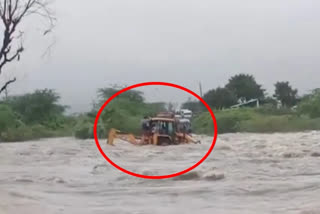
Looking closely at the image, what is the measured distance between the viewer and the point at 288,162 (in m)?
12.8

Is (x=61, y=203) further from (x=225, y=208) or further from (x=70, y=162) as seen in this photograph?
(x=70, y=162)

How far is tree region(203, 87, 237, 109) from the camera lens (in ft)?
101

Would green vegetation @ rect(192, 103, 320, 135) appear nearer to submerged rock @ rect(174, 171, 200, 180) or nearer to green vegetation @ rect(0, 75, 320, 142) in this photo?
green vegetation @ rect(0, 75, 320, 142)

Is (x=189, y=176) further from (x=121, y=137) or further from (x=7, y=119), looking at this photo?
(x=7, y=119)

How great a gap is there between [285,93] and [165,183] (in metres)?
34.2

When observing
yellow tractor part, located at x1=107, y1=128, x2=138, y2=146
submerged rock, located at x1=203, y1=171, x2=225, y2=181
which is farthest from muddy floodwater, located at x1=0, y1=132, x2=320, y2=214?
yellow tractor part, located at x1=107, y1=128, x2=138, y2=146

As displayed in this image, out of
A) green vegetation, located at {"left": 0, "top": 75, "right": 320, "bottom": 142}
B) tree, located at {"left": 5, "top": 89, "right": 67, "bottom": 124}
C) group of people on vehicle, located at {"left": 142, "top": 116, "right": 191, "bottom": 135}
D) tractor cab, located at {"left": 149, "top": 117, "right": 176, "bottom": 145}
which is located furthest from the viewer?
tree, located at {"left": 5, "top": 89, "right": 67, "bottom": 124}

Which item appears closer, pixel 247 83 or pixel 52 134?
pixel 52 134

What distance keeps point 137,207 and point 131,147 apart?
749cm

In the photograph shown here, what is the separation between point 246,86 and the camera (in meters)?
41.9

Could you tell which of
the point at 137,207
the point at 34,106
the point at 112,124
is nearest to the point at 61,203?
the point at 137,207

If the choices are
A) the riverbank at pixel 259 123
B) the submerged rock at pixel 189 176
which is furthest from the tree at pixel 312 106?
the submerged rock at pixel 189 176

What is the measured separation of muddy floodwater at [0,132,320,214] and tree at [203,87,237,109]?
14587mm

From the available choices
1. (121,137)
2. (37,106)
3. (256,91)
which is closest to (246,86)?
(256,91)
